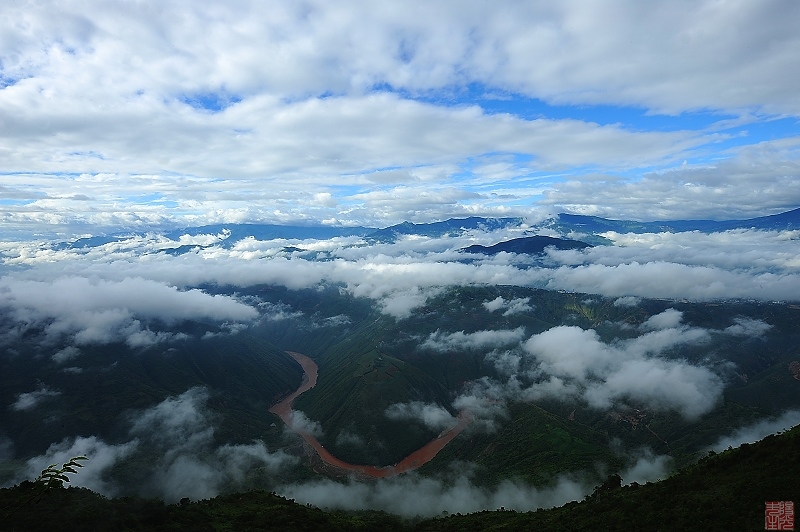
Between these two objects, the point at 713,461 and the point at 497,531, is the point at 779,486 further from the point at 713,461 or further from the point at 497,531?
the point at 497,531

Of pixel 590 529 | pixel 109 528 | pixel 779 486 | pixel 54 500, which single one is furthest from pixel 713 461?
pixel 54 500

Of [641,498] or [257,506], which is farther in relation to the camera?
[257,506]

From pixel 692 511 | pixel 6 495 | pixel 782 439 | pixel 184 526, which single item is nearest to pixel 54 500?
pixel 6 495

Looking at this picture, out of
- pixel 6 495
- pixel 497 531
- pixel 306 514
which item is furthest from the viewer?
pixel 306 514

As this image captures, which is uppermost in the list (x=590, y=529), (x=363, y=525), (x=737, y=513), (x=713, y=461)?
(x=737, y=513)

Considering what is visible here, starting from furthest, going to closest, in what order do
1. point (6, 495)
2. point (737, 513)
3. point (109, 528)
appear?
point (6, 495) < point (109, 528) < point (737, 513)

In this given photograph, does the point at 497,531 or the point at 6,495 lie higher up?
the point at 6,495

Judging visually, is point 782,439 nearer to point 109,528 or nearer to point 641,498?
point 641,498
